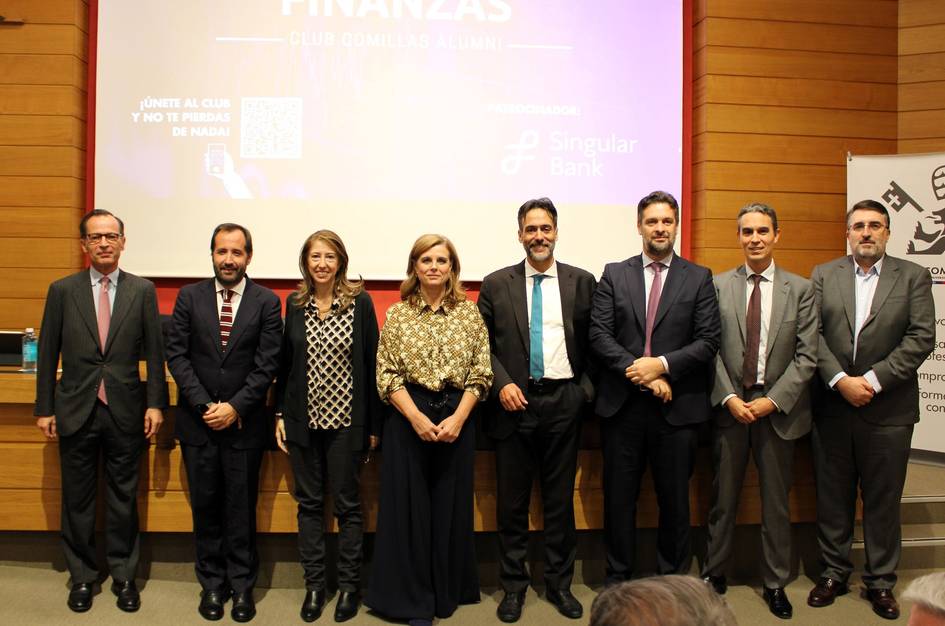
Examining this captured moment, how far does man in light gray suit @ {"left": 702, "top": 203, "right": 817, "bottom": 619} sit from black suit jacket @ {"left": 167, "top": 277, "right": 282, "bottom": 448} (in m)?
1.89

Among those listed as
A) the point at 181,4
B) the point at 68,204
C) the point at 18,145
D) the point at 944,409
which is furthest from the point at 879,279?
the point at 18,145

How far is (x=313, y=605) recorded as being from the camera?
2.81 metres

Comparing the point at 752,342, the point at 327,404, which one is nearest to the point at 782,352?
the point at 752,342

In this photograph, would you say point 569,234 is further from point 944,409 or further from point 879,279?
point 944,409

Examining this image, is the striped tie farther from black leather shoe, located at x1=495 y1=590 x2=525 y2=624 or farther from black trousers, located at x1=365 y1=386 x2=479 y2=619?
black leather shoe, located at x1=495 y1=590 x2=525 y2=624

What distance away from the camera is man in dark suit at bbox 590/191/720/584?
114 inches

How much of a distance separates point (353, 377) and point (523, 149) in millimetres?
2402

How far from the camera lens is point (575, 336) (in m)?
2.95

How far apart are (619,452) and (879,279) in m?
1.35

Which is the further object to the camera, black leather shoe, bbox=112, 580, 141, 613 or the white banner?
the white banner

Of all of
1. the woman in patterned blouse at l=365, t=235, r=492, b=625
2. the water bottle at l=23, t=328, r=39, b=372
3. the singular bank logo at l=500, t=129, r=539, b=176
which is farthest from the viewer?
the singular bank logo at l=500, t=129, r=539, b=176

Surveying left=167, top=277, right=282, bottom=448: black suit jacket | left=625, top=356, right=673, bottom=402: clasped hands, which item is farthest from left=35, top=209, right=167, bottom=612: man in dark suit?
left=625, top=356, right=673, bottom=402: clasped hands

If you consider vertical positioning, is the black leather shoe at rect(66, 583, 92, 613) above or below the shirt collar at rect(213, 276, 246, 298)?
below

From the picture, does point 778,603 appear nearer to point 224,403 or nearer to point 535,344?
point 535,344
